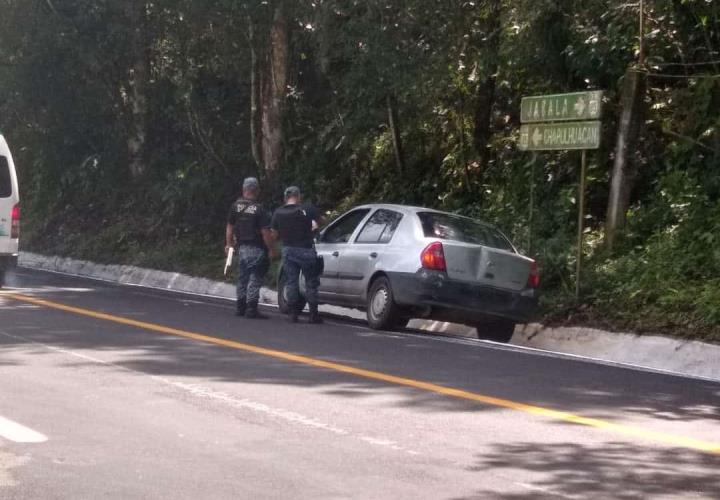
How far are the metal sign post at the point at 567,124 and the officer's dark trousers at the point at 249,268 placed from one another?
3.92 m

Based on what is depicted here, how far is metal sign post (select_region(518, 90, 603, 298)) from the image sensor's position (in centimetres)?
1604

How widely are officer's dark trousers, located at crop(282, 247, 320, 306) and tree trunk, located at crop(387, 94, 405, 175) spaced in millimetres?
7856

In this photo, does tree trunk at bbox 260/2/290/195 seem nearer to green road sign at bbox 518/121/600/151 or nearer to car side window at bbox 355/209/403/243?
green road sign at bbox 518/121/600/151

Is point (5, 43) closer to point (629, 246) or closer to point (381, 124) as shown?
point (381, 124)

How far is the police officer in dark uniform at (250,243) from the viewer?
16.0 m

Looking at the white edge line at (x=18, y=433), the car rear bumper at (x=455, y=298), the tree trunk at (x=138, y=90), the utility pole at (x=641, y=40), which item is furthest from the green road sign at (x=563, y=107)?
the tree trunk at (x=138, y=90)

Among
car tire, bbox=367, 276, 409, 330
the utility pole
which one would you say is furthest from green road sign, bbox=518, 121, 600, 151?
car tire, bbox=367, 276, 409, 330

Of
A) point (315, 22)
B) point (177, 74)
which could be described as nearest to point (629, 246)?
point (315, 22)

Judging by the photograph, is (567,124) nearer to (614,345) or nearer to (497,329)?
(497,329)

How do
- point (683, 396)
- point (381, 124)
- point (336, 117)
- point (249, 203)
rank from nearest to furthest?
point (683, 396)
point (249, 203)
point (381, 124)
point (336, 117)

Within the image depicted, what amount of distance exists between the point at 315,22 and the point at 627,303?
8512 mm

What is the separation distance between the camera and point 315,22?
849 inches

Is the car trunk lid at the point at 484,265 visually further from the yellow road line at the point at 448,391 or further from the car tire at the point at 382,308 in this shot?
the yellow road line at the point at 448,391

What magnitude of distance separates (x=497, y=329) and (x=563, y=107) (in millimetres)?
3148
